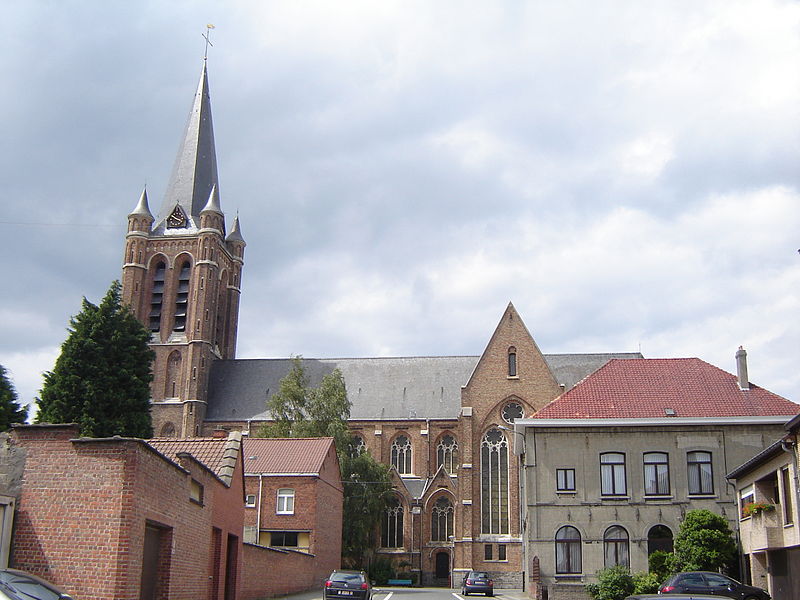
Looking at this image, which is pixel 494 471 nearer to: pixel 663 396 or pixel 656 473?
pixel 663 396

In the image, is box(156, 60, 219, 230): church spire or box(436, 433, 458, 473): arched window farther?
box(156, 60, 219, 230): church spire

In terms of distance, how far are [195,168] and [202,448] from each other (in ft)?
168

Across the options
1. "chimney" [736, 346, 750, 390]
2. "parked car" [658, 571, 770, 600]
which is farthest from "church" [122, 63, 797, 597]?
"parked car" [658, 571, 770, 600]

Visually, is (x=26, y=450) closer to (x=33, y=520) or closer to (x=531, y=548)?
(x=33, y=520)

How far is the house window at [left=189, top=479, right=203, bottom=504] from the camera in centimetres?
1750

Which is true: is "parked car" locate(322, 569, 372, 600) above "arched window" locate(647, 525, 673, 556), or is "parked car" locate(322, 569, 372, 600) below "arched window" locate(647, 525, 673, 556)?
below

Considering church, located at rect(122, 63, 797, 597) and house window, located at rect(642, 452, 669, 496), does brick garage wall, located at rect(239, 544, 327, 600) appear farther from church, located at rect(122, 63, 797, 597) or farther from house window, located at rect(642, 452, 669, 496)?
church, located at rect(122, 63, 797, 597)

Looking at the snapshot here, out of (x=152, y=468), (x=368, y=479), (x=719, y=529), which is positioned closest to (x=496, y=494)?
(x=368, y=479)

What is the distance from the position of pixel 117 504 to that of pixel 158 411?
52.1 meters

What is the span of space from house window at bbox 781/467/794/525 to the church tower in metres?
47.5

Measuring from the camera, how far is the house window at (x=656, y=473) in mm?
32406

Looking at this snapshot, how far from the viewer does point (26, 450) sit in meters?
13.9

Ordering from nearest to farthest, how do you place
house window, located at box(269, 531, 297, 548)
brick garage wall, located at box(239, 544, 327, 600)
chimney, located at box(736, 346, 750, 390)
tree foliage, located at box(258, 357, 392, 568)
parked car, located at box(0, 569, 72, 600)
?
1. parked car, located at box(0, 569, 72, 600)
2. brick garage wall, located at box(239, 544, 327, 600)
3. chimney, located at box(736, 346, 750, 390)
4. house window, located at box(269, 531, 297, 548)
5. tree foliage, located at box(258, 357, 392, 568)

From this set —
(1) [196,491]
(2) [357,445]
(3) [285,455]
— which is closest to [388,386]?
(2) [357,445]
